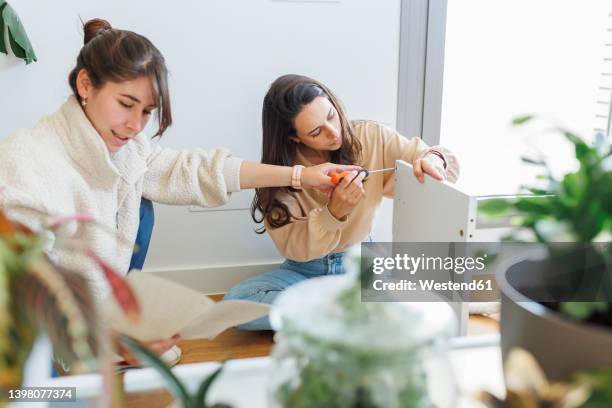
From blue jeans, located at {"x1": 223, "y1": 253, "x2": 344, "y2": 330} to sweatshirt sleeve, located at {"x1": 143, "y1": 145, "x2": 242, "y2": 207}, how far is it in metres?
0.46

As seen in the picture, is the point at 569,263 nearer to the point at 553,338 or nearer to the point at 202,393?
the point at 553,338

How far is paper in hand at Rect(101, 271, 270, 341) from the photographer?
0.50m

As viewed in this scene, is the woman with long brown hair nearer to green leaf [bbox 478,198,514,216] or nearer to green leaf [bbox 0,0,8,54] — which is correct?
green leaf [bbox 0,0,8,54]

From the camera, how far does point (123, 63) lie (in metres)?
1.14

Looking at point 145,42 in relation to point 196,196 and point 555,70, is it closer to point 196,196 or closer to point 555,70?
point 196,196

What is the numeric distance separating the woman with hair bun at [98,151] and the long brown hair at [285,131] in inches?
11.6

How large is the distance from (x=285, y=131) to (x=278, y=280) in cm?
50

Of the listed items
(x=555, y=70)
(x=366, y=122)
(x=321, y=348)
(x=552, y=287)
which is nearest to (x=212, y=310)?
(x=321, y=348)

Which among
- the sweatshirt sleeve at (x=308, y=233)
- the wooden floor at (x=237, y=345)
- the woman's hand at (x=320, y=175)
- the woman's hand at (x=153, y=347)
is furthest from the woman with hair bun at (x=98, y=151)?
the woman's hand at (x=153, y=347)

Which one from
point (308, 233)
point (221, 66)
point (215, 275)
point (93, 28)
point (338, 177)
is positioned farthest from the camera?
point (215, 275)

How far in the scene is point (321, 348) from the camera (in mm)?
377

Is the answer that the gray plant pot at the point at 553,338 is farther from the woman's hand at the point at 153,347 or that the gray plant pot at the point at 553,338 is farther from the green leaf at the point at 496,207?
the woman's hand at the point at 153,347

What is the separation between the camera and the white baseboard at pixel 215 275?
2090 mm

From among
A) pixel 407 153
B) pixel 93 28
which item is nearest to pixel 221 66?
pixel 93 28
